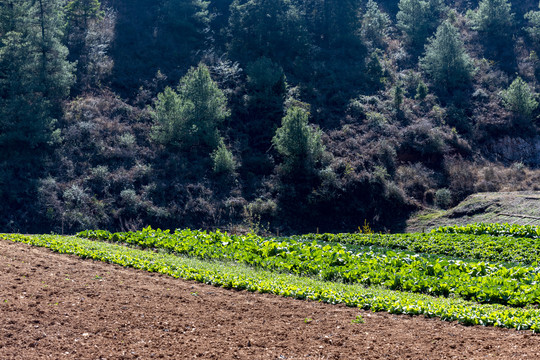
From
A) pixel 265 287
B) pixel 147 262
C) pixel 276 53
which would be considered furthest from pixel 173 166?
pixel 265 287

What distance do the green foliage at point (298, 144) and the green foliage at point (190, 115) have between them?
4.79 meters

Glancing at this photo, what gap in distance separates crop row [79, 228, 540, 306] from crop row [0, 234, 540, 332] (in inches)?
26.0

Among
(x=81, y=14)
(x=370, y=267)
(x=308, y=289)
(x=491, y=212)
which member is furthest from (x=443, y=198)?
(x=81, y=14)

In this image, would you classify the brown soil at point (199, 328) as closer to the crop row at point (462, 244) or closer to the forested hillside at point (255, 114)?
the crop row at point (462, 244)

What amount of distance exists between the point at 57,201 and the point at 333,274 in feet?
63.8

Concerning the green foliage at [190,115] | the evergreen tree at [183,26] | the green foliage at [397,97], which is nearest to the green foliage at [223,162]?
the green foliage at [190,115]

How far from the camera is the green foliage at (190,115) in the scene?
3272 centimetres

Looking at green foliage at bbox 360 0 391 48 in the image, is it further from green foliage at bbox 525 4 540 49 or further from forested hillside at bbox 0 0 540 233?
green foliage at bbox 525 4 540 49

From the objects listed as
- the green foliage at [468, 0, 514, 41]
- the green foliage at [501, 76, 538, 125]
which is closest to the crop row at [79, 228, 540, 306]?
the green foliage at [501, 76, 538, 125]

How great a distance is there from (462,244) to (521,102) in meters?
25.9

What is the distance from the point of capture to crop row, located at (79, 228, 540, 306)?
37.9 ft

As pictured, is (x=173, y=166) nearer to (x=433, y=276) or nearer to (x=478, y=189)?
(x=478, y=189)

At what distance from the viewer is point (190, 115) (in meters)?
32.9

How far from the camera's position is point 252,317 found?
9.43 meters
